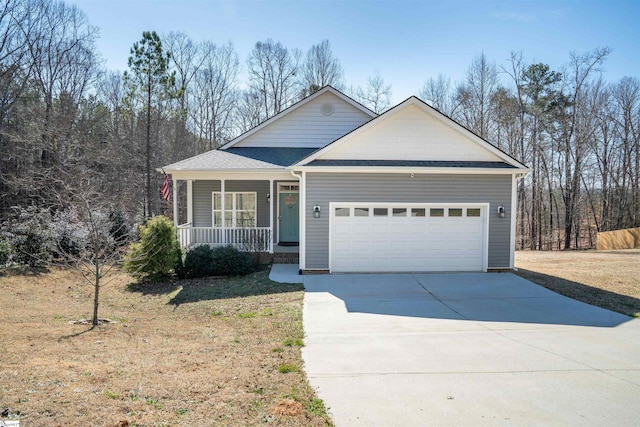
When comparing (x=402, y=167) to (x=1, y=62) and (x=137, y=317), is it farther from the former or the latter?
(x=1, y=62)

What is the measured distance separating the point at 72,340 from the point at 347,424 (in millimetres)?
4735

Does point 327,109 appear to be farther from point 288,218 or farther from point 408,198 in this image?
point 408,198

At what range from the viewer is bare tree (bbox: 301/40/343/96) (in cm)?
3203

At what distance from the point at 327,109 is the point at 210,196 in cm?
581

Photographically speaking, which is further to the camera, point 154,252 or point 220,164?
point 220,164

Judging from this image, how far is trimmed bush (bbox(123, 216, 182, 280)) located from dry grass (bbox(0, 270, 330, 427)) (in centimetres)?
185

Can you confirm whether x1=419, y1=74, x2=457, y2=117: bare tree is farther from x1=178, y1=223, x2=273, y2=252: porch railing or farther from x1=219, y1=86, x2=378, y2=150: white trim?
x1=178, y1=223, x2=273, y2=252: porch railing

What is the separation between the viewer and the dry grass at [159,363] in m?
3.69

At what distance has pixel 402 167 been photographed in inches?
Answer: 446

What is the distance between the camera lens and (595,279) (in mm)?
11266

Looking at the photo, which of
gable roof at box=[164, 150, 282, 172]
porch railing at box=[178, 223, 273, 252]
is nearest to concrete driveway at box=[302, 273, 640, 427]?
porch railing at box=[178, 223, 273, 252]

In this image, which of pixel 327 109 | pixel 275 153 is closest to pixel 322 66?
pixel 327 109

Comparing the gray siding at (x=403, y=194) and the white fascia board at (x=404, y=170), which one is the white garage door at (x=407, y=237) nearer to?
the gray siding at (x=403, y=194)

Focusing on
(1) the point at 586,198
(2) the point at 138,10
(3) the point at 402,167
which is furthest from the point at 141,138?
(1) the point at 586,198
